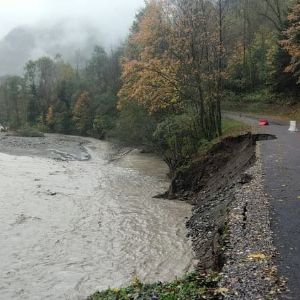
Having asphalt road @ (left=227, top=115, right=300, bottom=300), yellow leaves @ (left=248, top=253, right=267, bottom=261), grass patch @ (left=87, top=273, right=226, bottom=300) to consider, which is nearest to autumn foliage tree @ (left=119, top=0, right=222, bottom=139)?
asphalt road @ (left=227, top=115, right=300, bottom=300)

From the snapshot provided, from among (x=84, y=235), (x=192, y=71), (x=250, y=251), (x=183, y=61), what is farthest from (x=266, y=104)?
(x=250, y=251)

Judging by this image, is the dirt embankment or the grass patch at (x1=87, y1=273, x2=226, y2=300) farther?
the dirt embankment

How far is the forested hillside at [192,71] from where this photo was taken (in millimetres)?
27391

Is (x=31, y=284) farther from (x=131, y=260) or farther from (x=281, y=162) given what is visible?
(x=281, y=162)

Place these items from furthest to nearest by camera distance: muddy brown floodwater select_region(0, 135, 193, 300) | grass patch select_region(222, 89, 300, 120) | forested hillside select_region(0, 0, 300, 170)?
grass patch select_region(222, 89, 300, 120), forested hillside select_region(0, 0, 300, 170), muddy brown floodwater select_region(0, 135, 193, 300)

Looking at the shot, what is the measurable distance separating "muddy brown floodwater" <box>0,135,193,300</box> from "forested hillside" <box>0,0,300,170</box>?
5213 mm

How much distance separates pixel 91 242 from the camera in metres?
14.7

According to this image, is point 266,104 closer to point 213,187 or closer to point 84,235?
point 213,187

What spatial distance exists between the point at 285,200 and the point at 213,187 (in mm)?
7911

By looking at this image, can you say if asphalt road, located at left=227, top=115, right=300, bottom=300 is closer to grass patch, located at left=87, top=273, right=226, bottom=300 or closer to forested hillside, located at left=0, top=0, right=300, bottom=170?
grass patch, located at left=87, top=273, right=226, bottom=300

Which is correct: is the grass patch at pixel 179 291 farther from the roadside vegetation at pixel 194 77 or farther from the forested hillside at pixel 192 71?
the forested hillside at pixel 192 71

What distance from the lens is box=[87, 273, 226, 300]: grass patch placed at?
22.7 feet

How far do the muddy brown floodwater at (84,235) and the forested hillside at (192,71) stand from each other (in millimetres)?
5213

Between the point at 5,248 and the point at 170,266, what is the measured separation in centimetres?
564
